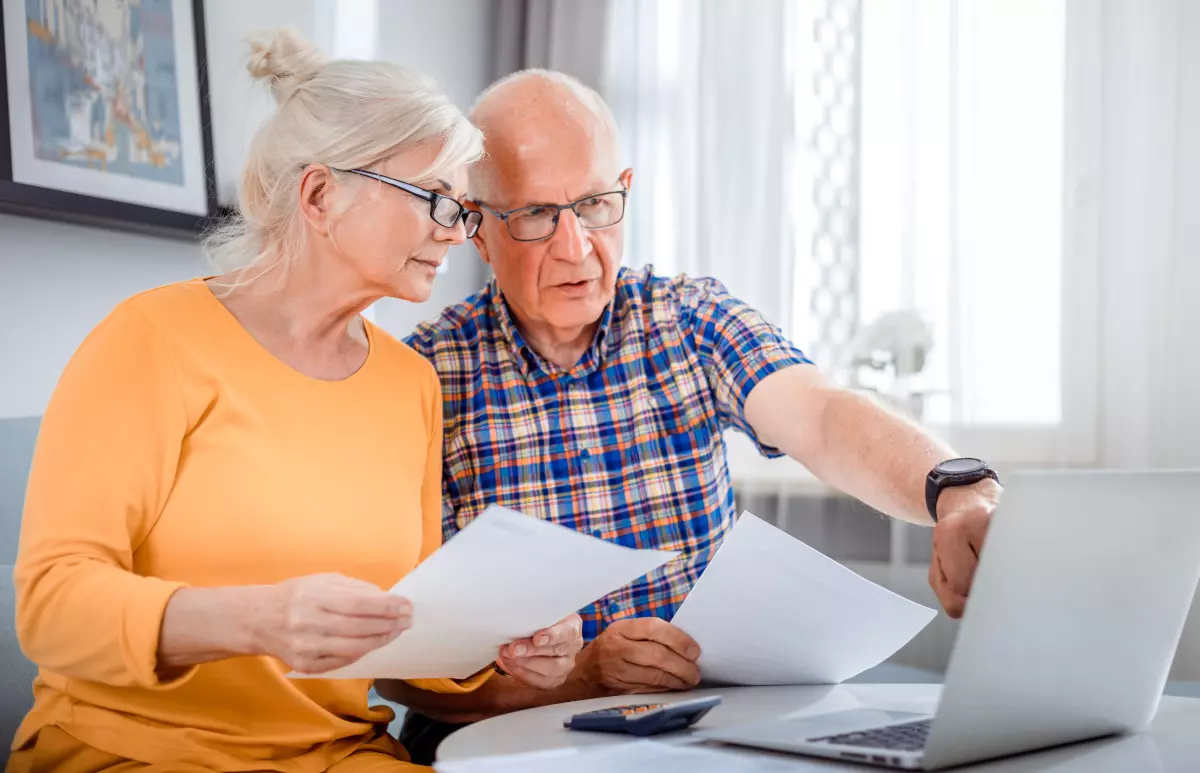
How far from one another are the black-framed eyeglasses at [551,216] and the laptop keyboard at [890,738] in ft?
3.05

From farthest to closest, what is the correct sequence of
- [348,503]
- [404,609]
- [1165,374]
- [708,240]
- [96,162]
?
[708,240], [1165,374], [96,162], [348,503], [404,609]

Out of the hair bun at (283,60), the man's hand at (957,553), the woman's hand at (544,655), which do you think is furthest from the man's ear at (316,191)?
the man's hand at (957,553)

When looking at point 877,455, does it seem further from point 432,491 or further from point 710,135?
point 710,135

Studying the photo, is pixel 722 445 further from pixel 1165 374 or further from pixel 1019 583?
pixel 1165 374

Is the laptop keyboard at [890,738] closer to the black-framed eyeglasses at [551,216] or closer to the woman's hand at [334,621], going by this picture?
the woman's hand at [334,621]

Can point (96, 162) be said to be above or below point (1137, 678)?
above

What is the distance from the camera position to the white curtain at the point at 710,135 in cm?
303

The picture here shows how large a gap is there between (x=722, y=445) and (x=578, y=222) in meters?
0.40

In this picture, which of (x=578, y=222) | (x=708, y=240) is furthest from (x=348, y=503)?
(x=708, y=240)

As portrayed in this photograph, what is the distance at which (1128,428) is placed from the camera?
8.63 ft

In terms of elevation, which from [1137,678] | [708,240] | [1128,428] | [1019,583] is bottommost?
[1128,428]

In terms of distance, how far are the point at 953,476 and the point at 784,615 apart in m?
0.20

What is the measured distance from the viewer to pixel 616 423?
4.88 feet

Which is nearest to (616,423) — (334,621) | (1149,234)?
(334,621)
